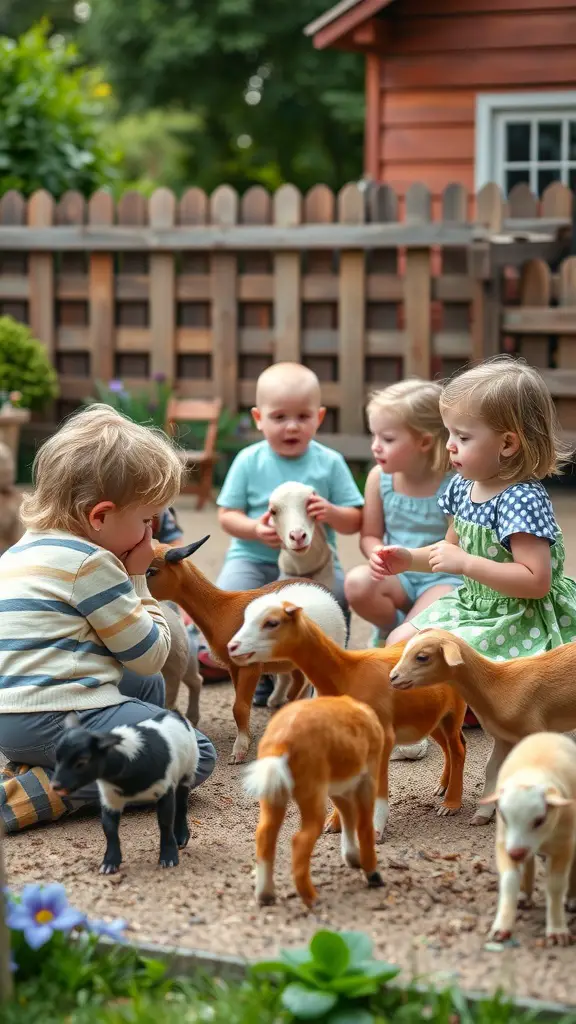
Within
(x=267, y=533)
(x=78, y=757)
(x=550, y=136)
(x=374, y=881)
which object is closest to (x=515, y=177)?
(x=550, y=136)

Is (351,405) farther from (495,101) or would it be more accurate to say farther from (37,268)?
(495,101)

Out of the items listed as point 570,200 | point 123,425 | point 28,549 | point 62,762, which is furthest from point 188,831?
point 570,200

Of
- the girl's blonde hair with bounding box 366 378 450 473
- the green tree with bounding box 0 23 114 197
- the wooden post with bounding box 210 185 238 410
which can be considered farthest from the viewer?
the green tree with bounding box 0 23 114 197

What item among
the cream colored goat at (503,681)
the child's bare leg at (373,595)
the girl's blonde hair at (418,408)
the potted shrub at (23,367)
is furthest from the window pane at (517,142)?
the cream colored goat at (503,681)

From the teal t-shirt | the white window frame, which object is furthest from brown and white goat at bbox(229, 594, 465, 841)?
the white window frame

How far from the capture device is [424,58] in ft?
40.6

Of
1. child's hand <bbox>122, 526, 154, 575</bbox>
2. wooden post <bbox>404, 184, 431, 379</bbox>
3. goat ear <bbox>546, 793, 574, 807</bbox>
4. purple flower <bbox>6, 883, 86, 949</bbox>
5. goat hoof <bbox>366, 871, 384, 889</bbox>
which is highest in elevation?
wooden post <bbox>404, 184, 431, 379</bbox>

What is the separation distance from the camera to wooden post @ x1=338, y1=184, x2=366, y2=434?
988 centimetres

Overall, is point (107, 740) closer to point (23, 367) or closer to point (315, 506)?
point (315, 506)

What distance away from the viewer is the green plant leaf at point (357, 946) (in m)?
2.57

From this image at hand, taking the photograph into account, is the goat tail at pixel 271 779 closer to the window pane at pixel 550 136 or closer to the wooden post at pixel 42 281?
the wooden post at pixel 42 281

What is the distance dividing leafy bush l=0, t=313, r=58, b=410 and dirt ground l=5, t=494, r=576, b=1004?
6.74 metres

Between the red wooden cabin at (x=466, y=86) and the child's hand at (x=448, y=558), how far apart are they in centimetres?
907

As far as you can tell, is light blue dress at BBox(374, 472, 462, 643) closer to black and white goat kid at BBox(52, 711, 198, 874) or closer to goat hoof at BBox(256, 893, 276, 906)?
black and white goat kid at BBox(52, 711, 198, 874)
